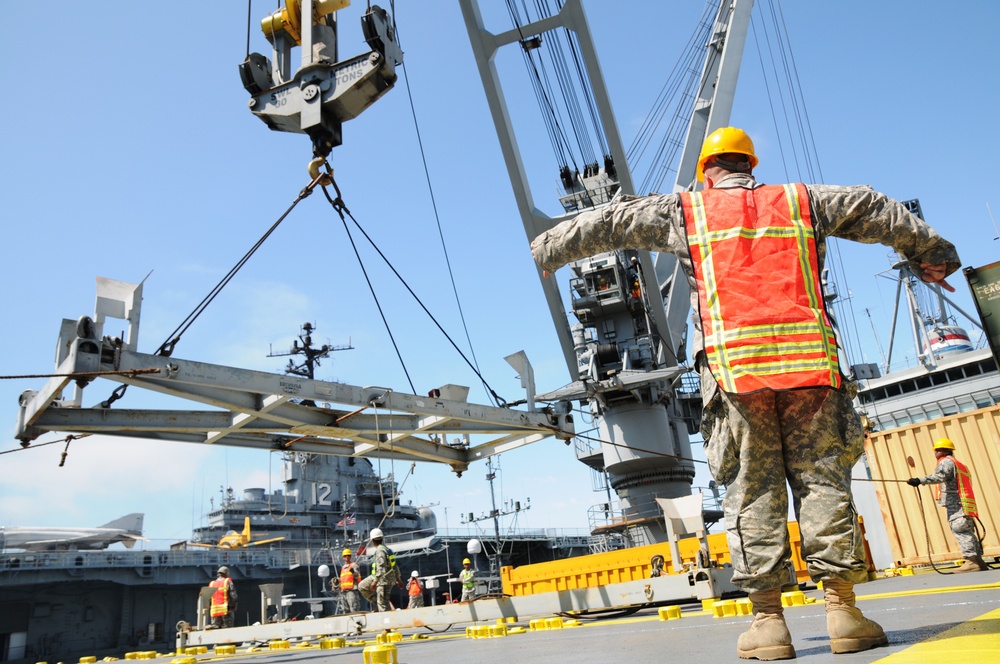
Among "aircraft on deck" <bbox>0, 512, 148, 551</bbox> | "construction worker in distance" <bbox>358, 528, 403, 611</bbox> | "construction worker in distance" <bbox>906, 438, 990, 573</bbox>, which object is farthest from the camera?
"aircraft on deck" <bbox>0, 512, 148, 551</bbox>

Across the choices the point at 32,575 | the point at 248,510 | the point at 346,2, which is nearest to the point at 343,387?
the point at 346,2

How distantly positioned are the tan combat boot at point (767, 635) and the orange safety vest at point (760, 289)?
0.66 m

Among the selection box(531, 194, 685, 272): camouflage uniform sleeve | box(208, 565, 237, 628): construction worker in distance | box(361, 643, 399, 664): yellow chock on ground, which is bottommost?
box(361, 643, 399, 664): yellow chock on ground

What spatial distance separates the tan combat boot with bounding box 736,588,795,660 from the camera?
2.01 m

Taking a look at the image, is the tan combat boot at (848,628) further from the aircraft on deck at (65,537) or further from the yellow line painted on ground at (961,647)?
the aircraft on deck at (65,537)

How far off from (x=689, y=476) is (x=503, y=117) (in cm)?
836

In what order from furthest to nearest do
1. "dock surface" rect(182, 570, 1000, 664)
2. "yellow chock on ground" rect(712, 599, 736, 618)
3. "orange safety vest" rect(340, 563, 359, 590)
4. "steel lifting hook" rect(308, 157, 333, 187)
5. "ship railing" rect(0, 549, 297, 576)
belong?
"ship railing" rect(0, 549, 297, 576)
"orange safety vest" rect(340, 563, 359, 590)
"steel lifting hook" rect(308, 157, 333, 187)
"yellow chock on ground" rect(712, 599, 736, 618)
"dock surface" rect(182, 570, 1000, 664)

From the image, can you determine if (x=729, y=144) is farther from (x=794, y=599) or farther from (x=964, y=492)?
(x=964, y=492)

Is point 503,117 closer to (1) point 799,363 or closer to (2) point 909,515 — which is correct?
(2) point 909,515

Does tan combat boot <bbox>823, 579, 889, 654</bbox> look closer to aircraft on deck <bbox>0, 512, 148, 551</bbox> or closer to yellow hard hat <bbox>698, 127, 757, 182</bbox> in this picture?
yellow hard hat <bbox>698, 127, 757, 182</bbox>

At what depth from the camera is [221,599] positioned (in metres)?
11.2

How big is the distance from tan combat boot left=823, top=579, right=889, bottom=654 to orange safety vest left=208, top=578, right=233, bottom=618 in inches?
431

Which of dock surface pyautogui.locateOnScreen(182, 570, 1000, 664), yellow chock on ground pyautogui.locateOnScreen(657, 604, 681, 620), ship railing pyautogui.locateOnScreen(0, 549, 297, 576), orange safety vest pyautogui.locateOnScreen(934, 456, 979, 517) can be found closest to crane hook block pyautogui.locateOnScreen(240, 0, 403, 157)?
dock surface pyautogui.locateOnScreen(182, 570, 1000, 664)

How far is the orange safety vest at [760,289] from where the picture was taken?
2219mm
